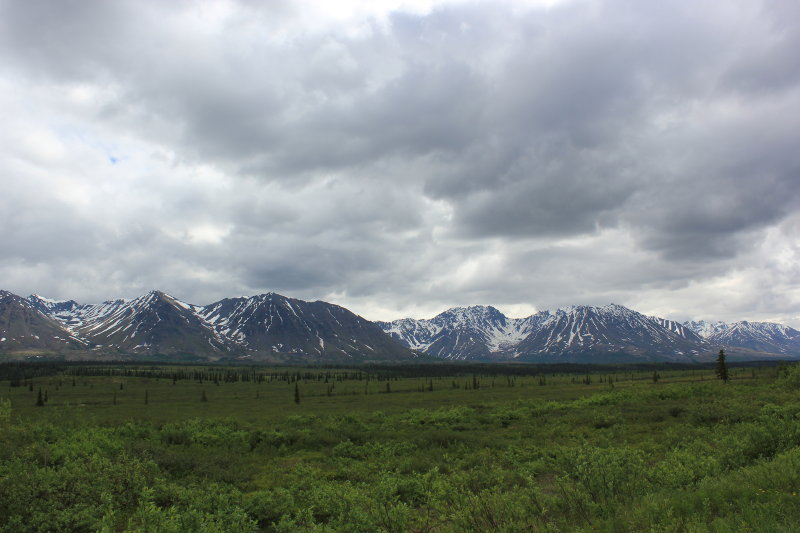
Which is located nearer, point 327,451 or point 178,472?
point 178,472

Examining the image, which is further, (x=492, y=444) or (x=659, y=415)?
(x=659, y=415)

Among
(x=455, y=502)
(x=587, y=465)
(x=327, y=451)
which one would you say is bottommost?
(x=327, y=451)

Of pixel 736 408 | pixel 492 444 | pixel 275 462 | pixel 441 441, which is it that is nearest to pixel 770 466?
pixel 492 444

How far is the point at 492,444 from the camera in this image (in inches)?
1256

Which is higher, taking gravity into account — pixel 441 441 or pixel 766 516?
pixel 766 516

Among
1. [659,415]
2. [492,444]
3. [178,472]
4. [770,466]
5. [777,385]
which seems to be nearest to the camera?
[770,466]

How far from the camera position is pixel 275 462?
29.6m

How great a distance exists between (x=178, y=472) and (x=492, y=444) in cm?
1997

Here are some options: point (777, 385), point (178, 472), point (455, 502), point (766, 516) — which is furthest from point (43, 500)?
point (777, 385)

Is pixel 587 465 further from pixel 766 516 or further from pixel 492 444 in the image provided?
pixel 492 444

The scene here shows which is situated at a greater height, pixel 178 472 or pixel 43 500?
pixel 43 500

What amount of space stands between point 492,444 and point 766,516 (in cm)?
2325

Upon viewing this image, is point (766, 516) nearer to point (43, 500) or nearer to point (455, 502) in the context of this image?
point (455, 502)

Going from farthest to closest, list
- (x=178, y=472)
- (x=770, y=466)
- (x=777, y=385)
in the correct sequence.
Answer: (x=777, y=385)
(x=178, y=472)
(x=770, y=466)
